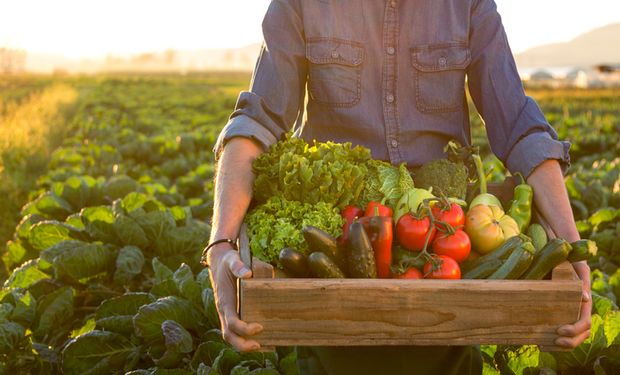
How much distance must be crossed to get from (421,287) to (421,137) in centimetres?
111

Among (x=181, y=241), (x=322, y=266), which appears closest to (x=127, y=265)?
(x=181, y=241)

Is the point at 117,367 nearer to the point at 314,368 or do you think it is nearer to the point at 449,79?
the point at 314,368

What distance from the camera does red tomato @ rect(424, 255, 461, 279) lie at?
8.53 ft

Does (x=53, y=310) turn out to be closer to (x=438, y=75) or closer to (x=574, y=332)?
(x=438, y=75)

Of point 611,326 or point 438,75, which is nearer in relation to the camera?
point 438,75

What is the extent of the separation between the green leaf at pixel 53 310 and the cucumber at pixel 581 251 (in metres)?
3.38

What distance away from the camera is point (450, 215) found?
2803 mm

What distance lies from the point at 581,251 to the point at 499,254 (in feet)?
0.85

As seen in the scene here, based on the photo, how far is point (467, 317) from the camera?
2496 millimetres

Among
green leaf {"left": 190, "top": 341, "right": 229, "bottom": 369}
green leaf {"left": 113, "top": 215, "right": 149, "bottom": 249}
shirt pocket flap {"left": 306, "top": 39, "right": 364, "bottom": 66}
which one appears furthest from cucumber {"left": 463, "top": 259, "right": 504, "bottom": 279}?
green leaf {"left": 113, "top": 215, "right": 149, "bottom": 249}

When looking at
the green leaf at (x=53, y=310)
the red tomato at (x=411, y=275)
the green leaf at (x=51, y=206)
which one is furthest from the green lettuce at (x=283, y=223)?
the green leaf at (x=51, y=206)

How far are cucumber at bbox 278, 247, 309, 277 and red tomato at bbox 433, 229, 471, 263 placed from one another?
0.44 meters

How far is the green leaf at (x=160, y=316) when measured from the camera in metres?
4.34

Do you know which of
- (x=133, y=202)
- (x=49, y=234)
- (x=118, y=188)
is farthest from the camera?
(x=118, y=188)
